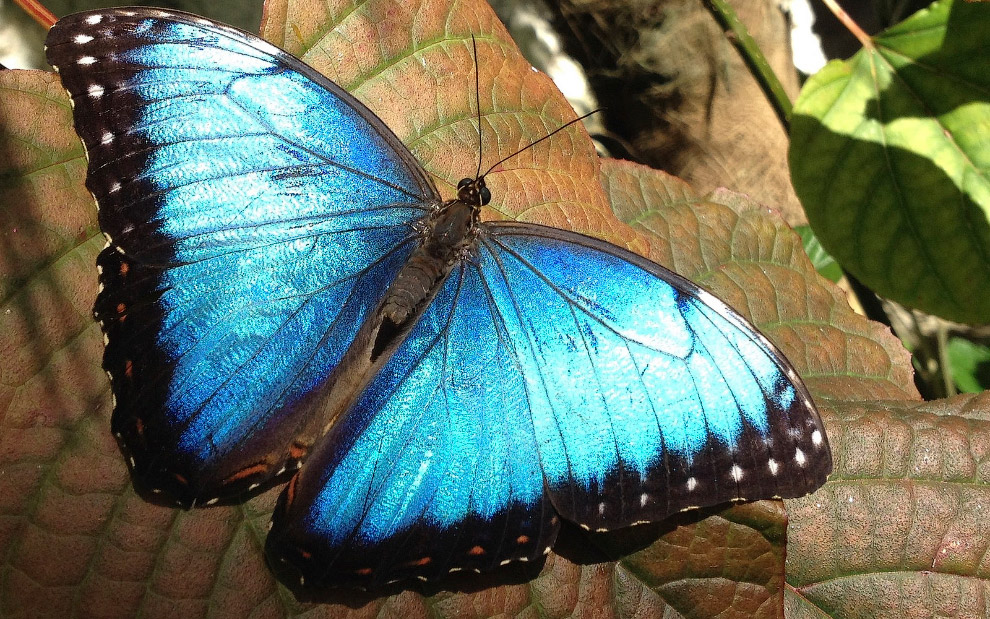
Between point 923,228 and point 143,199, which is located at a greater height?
point 923,228

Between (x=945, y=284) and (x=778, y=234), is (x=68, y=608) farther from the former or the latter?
(x=945, y=284)

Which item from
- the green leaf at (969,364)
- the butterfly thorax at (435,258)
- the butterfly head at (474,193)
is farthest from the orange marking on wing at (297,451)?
the green leaf at (969,364)

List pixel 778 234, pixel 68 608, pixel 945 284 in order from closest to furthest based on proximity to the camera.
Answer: pixel 68 608
pixel 778 234
pixel 945 284

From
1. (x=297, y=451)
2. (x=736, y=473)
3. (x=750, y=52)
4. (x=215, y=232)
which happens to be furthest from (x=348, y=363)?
(x=750, y=52)

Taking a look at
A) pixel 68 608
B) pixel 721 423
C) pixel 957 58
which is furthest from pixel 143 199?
pixel 957 58

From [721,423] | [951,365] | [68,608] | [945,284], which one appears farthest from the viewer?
[951,365]

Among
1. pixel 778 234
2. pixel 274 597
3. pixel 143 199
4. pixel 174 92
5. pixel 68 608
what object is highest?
pixel 778 234

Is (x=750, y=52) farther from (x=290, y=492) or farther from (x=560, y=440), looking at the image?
(x=290, y=492)
